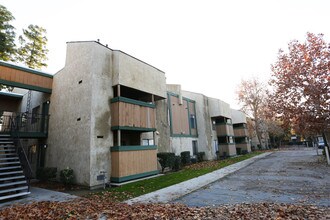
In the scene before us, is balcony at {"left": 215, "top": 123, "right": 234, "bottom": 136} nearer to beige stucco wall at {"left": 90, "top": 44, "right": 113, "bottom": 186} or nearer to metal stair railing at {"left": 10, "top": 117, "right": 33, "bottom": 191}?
beige stucco wall at {"left": 90, "top": 44, "right": 113, "bottom": 186}

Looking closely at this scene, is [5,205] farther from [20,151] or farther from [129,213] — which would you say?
[129,213]

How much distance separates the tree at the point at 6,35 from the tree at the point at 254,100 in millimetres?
40511

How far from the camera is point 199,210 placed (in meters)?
5.88

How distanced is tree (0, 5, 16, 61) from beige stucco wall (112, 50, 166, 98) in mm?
19995

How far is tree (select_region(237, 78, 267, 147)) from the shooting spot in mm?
39125

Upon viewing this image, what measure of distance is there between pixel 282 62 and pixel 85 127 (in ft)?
53.9

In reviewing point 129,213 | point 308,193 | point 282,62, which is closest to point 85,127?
point 129,213

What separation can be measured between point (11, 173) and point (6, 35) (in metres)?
23.3

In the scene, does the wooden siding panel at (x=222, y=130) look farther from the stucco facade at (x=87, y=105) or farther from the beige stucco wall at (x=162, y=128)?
the stucco facade at (x=87, y=105)

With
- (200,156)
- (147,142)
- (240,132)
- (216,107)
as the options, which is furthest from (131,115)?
(240,132)

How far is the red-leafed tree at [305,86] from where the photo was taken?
13.8 meters

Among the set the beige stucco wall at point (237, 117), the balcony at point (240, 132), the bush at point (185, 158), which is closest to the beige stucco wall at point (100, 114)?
the bush at point (185, 158)

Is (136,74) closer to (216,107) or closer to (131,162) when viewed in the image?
(131,162)

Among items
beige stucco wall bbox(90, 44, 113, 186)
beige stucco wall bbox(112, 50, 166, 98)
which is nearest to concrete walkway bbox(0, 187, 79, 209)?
beige stucco wall bbox(90, 44, 113, 186)
